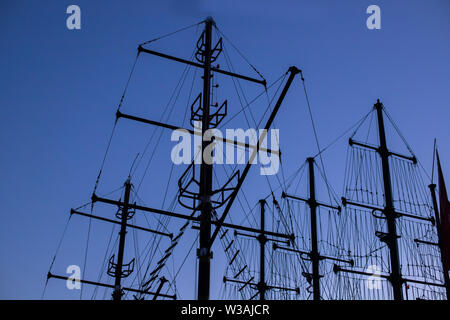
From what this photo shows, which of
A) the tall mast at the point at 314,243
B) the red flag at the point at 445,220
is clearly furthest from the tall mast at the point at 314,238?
the red flag at the point at 445,220

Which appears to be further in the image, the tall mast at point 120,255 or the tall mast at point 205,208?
the tall mast at point 120,255

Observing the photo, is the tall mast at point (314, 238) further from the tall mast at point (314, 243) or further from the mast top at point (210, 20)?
the mast top at point (210, 20)

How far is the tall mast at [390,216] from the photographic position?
84.4 ft

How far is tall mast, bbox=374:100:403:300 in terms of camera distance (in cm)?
2573

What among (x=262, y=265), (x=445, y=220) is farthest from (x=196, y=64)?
(x=262, y=265)

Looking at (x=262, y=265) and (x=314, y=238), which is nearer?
(x=314, y=238)

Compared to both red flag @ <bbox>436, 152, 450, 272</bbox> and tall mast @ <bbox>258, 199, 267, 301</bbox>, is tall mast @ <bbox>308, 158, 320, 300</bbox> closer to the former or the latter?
tall mast @ <bbox>258, 199, 267, 301</bbox>

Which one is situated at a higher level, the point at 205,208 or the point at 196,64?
the point at 196,64

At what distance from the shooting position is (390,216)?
28.1 m

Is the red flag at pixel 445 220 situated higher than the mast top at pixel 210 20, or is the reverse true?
the mast top at pixel 210 20

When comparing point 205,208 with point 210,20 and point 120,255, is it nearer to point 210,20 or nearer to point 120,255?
point 210,20

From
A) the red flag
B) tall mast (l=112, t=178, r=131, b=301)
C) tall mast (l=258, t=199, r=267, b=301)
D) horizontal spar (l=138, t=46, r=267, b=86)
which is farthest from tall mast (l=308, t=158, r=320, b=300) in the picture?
horizontal spar (l=138, t=46, r=267, b=86)
